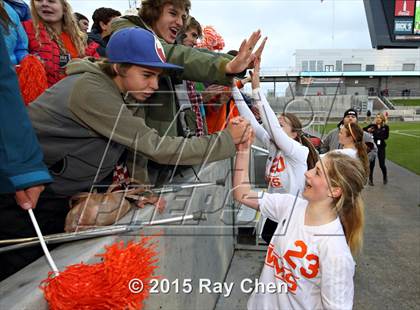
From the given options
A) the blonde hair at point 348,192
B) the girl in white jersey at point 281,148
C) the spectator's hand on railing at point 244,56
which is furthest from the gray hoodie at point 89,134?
the girl in white jersey at point 281,148

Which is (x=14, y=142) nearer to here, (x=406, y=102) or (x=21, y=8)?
(x=21, y=8)

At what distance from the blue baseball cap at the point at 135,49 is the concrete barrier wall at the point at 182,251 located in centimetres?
78

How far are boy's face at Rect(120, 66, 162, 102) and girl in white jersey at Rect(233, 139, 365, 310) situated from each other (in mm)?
626

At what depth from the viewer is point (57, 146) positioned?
1616mm

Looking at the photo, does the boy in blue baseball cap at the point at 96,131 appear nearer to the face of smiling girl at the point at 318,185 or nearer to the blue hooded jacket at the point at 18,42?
the face of smiling girl at the point at 318,185

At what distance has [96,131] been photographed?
63.3 inches

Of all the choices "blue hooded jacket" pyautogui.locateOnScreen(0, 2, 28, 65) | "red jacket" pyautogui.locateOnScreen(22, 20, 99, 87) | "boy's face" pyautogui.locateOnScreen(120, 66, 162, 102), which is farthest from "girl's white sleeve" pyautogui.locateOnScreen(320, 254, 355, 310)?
"blue hooded jacket" pyautogui.locateOnScreen(0, 2, 28, 65)

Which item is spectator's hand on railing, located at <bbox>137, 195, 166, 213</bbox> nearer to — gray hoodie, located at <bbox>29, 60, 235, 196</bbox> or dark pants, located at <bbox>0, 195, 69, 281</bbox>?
gray hoodie, located at <bbox>29, 60, 235, 196</bbox>

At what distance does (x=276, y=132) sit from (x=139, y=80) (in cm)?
139

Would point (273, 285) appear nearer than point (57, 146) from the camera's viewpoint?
No

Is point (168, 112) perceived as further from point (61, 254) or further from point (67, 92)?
point (61, 254)

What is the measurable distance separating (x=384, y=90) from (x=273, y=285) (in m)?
64.6

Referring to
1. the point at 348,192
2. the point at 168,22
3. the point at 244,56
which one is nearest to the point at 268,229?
the point at 348,192

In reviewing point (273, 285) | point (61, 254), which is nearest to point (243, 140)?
point (273, 285)
